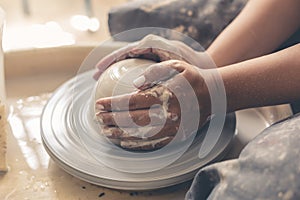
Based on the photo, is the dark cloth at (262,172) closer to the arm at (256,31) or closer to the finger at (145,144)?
the finger at (145,144)

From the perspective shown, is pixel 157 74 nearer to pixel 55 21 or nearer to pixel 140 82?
pixel 140 82

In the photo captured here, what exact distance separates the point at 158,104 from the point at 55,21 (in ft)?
6.55

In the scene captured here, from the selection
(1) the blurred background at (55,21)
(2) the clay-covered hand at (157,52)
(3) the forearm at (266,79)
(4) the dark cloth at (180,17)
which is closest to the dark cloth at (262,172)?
(3) the forearm at (266,79)

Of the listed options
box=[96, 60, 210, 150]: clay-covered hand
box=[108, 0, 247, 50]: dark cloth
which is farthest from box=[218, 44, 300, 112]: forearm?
box=[108, 0, 247, 50]: dark cloth

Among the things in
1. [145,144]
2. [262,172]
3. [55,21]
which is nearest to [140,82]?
[145,144]

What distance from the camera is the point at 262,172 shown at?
858 mm

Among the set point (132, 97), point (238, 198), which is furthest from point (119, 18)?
point (238, 198)

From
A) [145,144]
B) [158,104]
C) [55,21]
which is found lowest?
[55,21]

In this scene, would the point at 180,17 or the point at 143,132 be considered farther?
the point at 180,17

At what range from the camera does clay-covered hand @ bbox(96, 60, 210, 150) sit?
1.13m

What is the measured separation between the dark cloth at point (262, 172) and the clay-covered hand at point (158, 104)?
23cm

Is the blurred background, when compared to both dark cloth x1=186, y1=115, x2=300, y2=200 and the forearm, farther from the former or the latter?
dark cloth x1=186, y1=115, x2=300, y2=200

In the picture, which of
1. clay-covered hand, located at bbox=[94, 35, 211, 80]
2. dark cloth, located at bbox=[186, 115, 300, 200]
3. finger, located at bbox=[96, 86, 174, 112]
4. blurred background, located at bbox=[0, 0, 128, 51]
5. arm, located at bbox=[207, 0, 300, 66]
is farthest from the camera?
blurred background, located at bbox=[0, 0, 128, 51]

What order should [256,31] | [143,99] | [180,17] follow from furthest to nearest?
[180,17], [256,31], [143,99]
